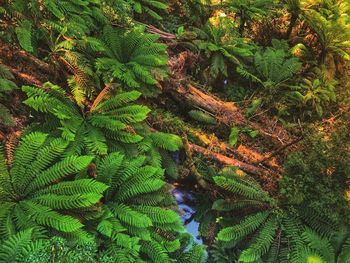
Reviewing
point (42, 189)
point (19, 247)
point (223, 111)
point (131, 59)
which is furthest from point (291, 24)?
point (19, 247)

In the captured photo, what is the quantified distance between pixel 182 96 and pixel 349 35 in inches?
179

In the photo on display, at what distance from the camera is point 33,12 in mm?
6793

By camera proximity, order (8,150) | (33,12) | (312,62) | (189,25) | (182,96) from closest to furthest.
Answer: (8,150) → (33,12) → (182,96) → (312,62) → (189,25)

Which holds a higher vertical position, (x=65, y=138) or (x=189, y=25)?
(x=189, y=25)

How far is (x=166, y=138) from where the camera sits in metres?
6.89

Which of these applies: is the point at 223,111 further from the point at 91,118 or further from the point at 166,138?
the point at 91,118

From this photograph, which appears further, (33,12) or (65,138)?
(33,12)

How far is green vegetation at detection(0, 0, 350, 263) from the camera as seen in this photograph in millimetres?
5238

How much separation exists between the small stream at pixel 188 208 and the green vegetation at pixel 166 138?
0.09 feet

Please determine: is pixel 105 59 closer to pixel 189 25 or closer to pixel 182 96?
pixel 182 96

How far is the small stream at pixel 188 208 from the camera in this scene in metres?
7.08

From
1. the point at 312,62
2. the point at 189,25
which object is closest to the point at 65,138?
the point at 189,25

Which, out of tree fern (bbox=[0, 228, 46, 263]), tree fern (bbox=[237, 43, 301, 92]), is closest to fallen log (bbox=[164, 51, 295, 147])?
tree fern (bbox=[237, 43, 301, 92])

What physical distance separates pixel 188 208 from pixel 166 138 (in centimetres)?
158
